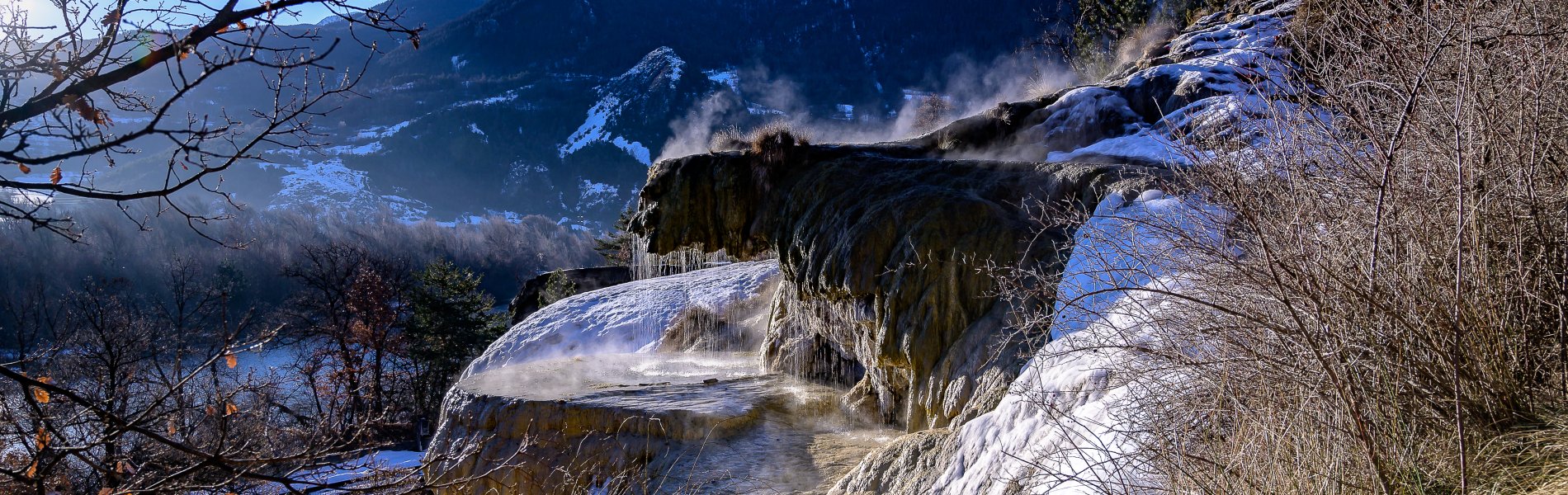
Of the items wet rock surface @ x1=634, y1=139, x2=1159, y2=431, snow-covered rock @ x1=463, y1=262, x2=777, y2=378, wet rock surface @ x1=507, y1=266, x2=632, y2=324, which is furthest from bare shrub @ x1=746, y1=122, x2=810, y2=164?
wet rock surface @ x1=507, y1=266, x2=632, y2=324

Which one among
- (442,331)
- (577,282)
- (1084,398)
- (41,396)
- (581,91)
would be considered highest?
(581,91)

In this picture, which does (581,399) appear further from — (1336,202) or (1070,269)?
(1336,202)

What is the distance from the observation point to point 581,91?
10856 cm

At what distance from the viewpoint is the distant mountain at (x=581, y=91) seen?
9131 cm

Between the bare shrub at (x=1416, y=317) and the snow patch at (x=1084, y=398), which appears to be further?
the snow patch at (x=1084, y=398)

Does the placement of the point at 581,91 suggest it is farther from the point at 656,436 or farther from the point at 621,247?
the point at 656,436

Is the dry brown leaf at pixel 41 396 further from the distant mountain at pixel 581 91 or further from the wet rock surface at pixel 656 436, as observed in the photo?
the distant mountain at pixel 581 91

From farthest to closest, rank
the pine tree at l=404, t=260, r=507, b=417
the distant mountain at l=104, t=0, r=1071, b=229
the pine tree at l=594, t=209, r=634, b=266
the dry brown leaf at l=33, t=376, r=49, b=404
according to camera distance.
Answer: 1. the distant mountain at l=104, t=0, r=1071, b=229
2. the pine tree at l=594, t=209, r=634, b=266
3. the pine tree at l=404, t=260, r=507, b=417
4. the dry brown leaf at l=33, t=376, r=49, b=404

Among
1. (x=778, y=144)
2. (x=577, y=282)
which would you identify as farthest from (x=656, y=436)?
(x=577, y=282)

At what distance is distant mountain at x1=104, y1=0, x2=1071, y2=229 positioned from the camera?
91312mm

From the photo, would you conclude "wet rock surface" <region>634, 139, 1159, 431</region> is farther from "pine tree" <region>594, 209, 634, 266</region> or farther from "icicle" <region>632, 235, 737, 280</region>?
"pine tree" <region>594, 209, 634, 266</region>

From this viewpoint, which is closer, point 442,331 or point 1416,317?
point 1416,317

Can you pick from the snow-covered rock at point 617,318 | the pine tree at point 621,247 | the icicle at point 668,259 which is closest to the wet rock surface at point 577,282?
the icicle at point 668,259

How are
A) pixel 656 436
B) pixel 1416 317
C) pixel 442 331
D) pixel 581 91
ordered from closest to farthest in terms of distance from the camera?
pixel 1416 317 < pixel 656 436 < pixel 442 331 < pixel 581 91
